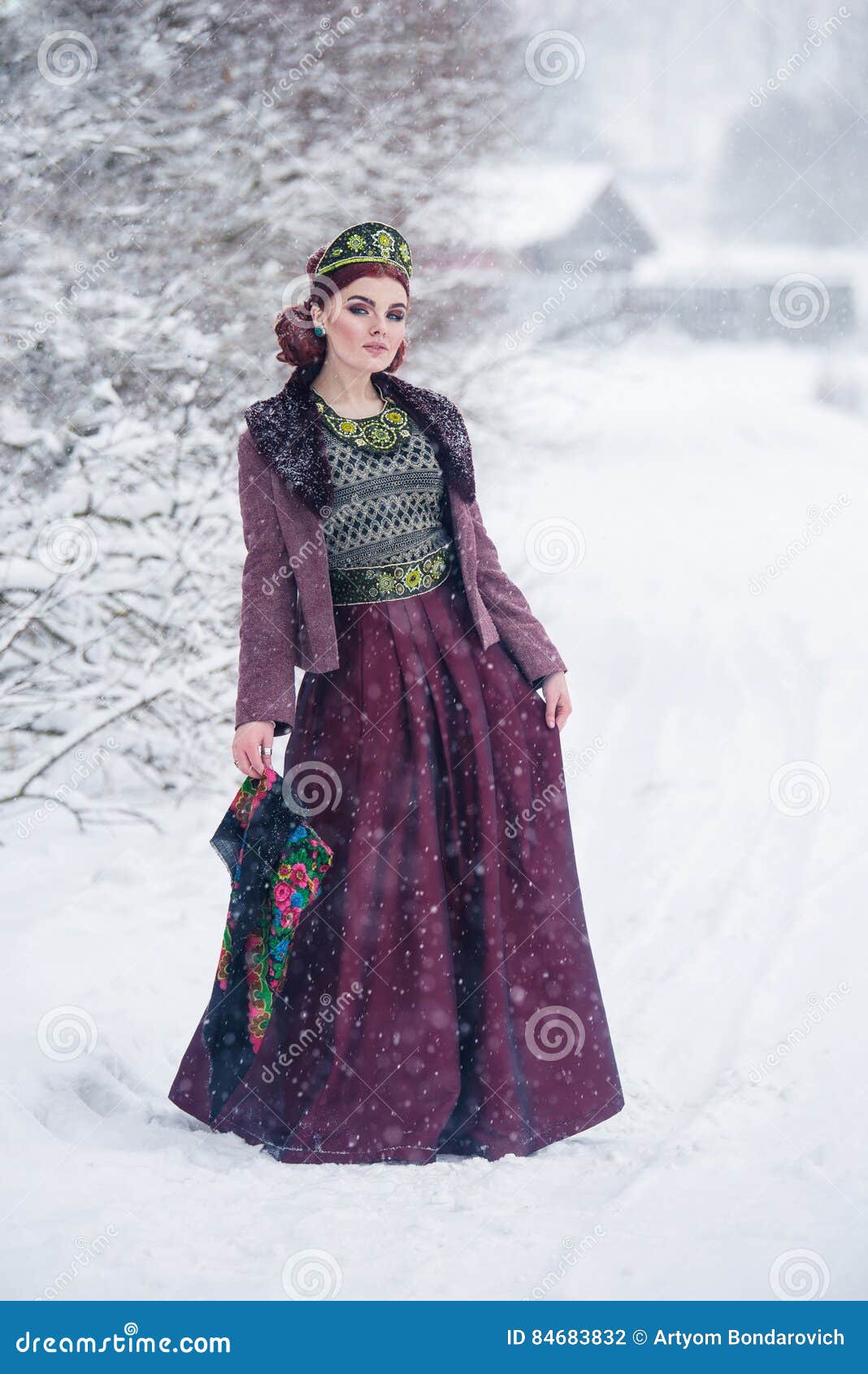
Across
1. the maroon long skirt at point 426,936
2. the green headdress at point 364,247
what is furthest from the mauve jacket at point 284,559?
the green headdress at point 364,247

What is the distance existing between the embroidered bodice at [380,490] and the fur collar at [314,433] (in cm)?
3

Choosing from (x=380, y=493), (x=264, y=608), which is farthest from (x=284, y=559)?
(x=380, y=493)

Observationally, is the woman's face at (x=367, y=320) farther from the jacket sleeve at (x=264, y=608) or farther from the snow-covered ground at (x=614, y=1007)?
the snow-covered ground at (x=614, y=1007)

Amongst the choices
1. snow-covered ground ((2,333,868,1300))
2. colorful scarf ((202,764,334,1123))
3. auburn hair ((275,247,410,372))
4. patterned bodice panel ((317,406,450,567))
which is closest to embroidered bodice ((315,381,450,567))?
patterned bodice panel ((317,406,450,567))

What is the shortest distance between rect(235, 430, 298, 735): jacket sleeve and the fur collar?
53mm

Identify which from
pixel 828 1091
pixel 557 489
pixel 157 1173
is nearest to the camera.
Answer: pixel 157 1173

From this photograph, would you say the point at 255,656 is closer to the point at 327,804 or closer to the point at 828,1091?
the point at 327,804

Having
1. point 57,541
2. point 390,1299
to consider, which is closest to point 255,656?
point 390,1299

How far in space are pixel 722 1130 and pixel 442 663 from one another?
1.20 meters

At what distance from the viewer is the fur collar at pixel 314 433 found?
258cm

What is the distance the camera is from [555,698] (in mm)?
2799

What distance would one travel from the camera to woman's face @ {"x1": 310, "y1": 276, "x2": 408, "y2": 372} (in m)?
2.62

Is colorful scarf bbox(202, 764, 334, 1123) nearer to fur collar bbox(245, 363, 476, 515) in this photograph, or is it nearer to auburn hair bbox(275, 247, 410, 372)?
fur collar bbox(245, 363, 476, 515)

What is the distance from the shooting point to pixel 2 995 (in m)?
3.31
